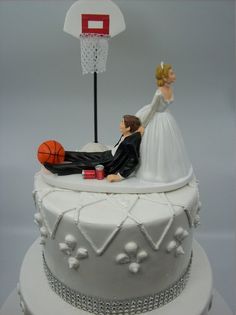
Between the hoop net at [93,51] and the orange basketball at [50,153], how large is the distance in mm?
867

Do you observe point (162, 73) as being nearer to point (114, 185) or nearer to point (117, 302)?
point (114, 185)

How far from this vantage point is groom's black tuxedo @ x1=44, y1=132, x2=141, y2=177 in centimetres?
231

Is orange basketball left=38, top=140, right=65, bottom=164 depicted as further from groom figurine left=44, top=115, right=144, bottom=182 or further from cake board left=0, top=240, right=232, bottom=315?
cake board left=0, top=240, right=232, bottom=315

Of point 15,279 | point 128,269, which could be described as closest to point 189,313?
point 128,269

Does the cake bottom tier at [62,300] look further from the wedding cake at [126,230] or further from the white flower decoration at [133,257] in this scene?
the white flower decoration at [133,257]

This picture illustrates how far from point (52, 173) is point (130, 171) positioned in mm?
529

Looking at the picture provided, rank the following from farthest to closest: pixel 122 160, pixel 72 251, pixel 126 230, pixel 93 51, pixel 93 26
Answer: pixel 93 51 → pixel 93 26 → pixel 122 160 → pixel 72 251 → pixel 126 230

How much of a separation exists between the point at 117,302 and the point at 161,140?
0.98 meters

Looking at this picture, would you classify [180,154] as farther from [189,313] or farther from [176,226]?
[189,313]

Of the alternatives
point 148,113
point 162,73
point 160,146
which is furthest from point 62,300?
point 162,73

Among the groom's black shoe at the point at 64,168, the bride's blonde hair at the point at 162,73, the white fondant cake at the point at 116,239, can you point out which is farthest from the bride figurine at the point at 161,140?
the groom's black shoe at the point at 64,168

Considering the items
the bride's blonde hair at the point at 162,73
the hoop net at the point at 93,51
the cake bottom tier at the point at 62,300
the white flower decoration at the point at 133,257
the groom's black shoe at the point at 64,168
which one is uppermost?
the hoop net at the point at 93,51

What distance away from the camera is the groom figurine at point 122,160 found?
231 centimetres

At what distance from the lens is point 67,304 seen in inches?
89.8
